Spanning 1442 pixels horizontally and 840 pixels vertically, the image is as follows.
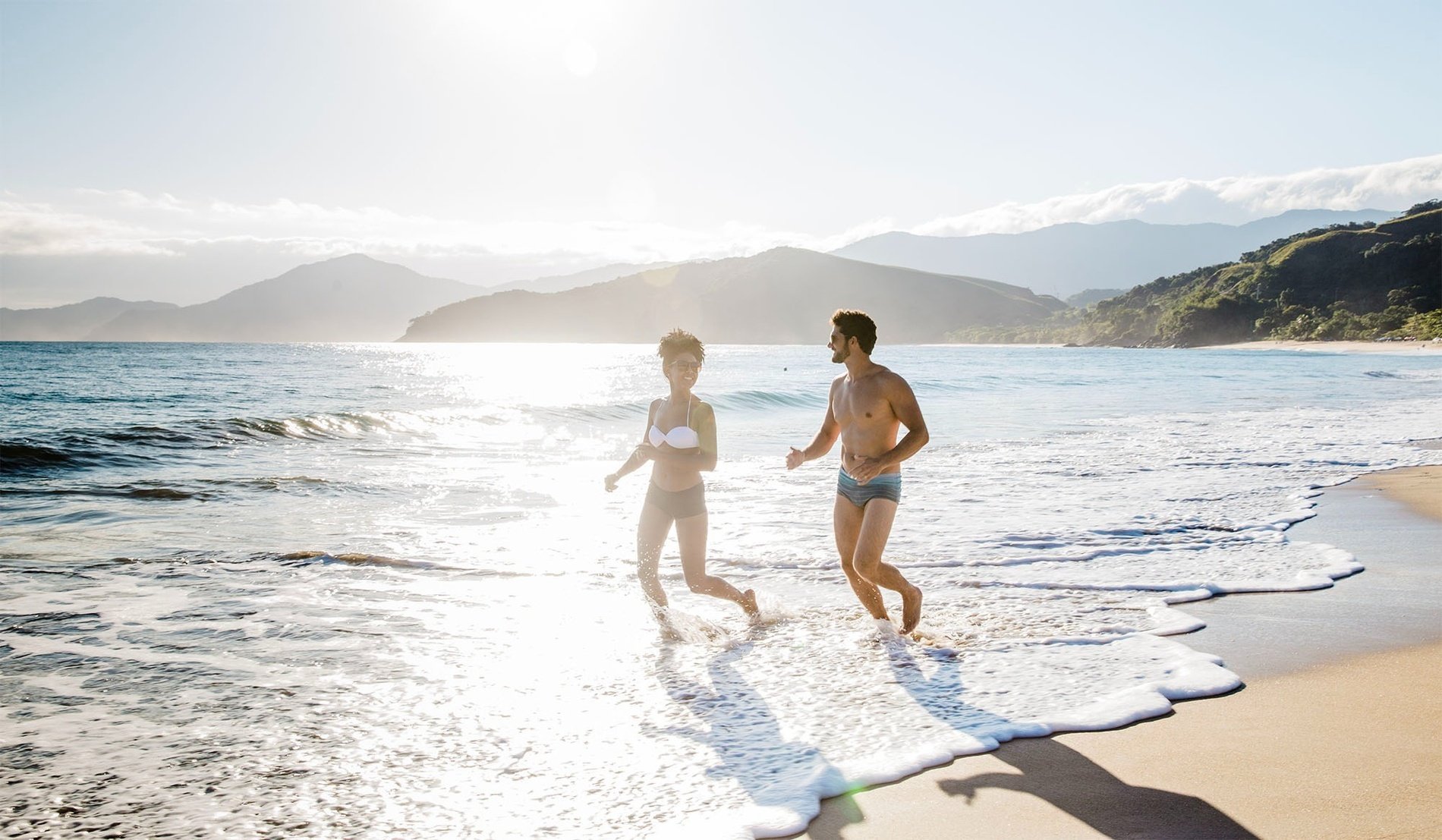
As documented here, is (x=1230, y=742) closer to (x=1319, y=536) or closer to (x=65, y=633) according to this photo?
(x=1319, y=536)

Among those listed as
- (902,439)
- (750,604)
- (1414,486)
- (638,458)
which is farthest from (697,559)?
(1414,486)

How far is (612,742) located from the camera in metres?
3.81

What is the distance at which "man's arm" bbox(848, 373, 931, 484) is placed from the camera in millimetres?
5027

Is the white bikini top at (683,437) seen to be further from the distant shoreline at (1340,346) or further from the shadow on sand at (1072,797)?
the distant shoreline at (1340,346)

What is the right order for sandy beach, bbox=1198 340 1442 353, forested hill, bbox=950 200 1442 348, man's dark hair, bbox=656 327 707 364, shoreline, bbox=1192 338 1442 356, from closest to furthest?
1. man's dark hair, bbox=656 327 707 364
2. sandy beach, bbox=1198 340 1442 353
3. shoreline, bbox=1192 338 1442 356
4. forested hill, bbox=950 200 1442 348

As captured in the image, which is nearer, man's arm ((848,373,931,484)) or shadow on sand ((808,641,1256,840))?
shadow on sand ((808,641,1256,840))

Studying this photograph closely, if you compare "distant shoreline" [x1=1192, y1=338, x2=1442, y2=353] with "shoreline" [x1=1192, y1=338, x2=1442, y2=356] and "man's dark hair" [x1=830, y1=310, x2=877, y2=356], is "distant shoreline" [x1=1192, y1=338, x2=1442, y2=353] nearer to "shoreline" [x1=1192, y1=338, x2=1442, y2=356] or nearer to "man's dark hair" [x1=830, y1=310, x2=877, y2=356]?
"shoreline" [x1=1192, y1=338, x2=1442, y2=356]

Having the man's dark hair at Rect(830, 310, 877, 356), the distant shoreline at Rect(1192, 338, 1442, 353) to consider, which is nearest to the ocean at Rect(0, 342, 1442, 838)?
the man's dark hair at Rect(830, 310, 877, 356)

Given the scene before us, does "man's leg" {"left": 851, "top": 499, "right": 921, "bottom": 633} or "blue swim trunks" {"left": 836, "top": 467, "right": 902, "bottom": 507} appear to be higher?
"blue swim trunks" {"left": 836, "top": 467, "right": 902, "bottom": 507}

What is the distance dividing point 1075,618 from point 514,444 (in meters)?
14.2

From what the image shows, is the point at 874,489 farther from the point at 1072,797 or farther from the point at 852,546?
the point at 1072,797

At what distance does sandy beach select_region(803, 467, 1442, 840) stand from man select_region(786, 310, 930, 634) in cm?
153

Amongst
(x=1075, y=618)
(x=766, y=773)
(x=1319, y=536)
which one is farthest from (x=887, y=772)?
(x=1319, y=536)

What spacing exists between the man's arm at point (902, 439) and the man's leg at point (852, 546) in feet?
0.87
